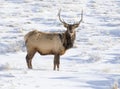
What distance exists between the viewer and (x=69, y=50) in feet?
59.2

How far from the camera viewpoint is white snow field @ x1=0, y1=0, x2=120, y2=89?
9.63m

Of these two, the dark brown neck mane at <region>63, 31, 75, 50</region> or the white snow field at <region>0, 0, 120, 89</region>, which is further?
the dark brown neck mane at <region>63, 31, 75, 50</region>

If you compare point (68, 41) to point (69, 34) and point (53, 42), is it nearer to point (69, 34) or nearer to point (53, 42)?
point (69, 34)

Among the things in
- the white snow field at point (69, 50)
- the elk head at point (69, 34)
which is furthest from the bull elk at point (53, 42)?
the white snow field at point (69, 50)

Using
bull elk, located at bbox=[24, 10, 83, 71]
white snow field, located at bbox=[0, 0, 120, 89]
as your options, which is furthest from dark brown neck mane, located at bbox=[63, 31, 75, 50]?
white snow field, located at bbox=[0, 0, 120, 89]

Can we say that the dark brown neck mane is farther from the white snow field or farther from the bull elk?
the white snow field

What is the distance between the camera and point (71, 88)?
8.84 m

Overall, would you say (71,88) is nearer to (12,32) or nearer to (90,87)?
(90,87)

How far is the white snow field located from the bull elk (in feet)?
1.68

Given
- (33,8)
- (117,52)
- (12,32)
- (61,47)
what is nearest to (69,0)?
(33,8)

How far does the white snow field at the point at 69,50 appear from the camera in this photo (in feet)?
31.6

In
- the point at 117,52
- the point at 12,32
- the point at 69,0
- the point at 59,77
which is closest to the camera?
the point at 59,77

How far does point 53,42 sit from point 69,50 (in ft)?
15.6

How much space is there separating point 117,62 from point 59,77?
227 inches
